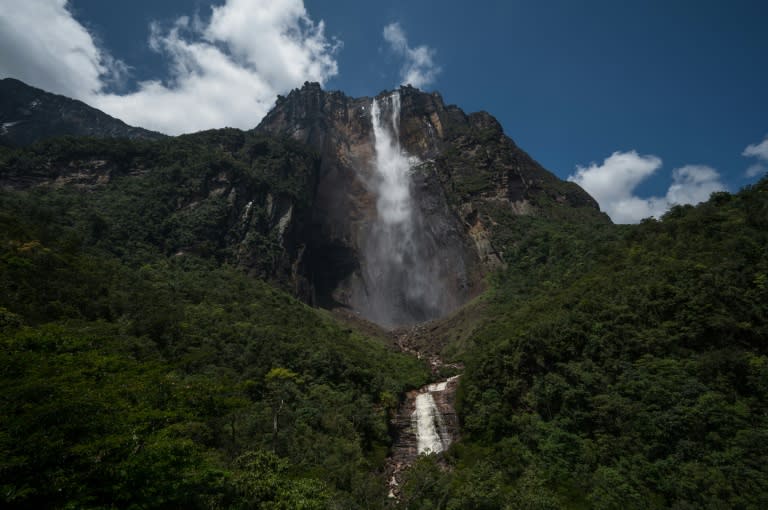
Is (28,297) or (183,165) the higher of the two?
(183,165)

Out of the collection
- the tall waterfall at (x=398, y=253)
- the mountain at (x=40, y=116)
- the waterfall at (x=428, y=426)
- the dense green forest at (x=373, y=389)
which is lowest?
the waterfall at (x=428, y=426)

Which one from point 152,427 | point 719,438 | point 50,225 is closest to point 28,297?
point 152,427

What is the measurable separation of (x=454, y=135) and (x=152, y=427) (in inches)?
5111

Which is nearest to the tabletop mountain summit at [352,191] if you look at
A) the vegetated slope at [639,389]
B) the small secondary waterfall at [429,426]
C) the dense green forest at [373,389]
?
the dense green forest at [373,389]

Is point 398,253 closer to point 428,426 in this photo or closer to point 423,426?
point 423,426

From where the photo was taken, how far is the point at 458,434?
1529 inches

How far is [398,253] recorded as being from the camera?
11031 cm

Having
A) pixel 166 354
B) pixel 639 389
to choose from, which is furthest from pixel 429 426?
pixel 166 354

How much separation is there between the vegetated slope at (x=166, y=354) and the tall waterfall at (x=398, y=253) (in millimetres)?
26872

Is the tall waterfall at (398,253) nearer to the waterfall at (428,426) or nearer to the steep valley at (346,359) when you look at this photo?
the steep valley at (346,359)

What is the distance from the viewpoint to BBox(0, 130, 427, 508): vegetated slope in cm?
1090

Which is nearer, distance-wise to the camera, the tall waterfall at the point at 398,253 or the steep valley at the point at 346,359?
the steep valley at the point at 346,359

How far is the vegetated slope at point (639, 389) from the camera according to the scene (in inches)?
854

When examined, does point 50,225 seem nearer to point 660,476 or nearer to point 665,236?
point 660,476
